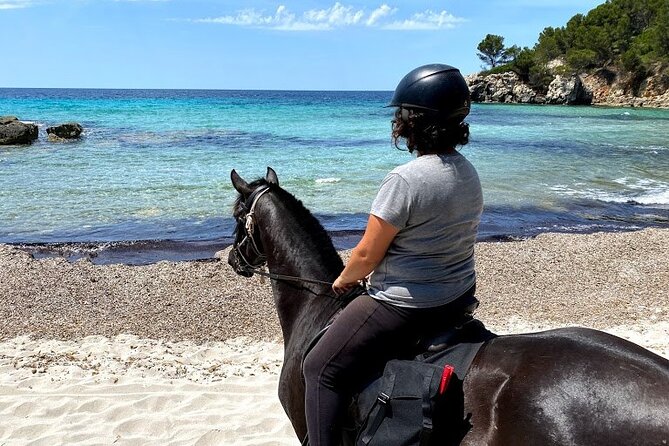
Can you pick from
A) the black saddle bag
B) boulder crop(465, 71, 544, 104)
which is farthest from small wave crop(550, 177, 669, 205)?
boulder crop(465, 71, 544, 104)

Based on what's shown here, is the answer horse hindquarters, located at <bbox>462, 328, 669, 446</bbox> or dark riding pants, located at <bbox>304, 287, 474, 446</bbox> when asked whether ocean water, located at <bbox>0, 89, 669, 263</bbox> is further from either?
horse hindquarters, located at <bbox>462, 328, 669, 446</bbox>

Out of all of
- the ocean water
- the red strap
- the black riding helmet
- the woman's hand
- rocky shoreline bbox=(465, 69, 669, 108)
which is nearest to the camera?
the red strap

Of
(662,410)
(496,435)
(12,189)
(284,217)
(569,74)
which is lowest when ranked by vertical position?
(12,189)

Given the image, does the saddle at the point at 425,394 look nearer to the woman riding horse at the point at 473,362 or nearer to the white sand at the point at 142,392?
the woman riding horse at the point at 473,362

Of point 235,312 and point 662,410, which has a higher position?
point 662,410

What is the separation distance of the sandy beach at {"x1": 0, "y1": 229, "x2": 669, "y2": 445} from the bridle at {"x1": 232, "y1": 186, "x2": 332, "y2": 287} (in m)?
1.87

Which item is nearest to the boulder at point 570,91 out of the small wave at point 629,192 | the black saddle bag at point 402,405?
the small wave at point 629,192

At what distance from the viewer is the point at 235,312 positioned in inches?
348

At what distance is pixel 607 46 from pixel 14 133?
8586 centimetres

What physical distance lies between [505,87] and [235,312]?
10436 centimetres

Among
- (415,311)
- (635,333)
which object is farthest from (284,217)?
(635,333)

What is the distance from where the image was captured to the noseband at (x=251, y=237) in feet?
13.6

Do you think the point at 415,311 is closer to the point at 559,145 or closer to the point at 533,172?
the point at 533,172

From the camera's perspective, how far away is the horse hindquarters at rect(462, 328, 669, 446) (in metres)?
2.47
